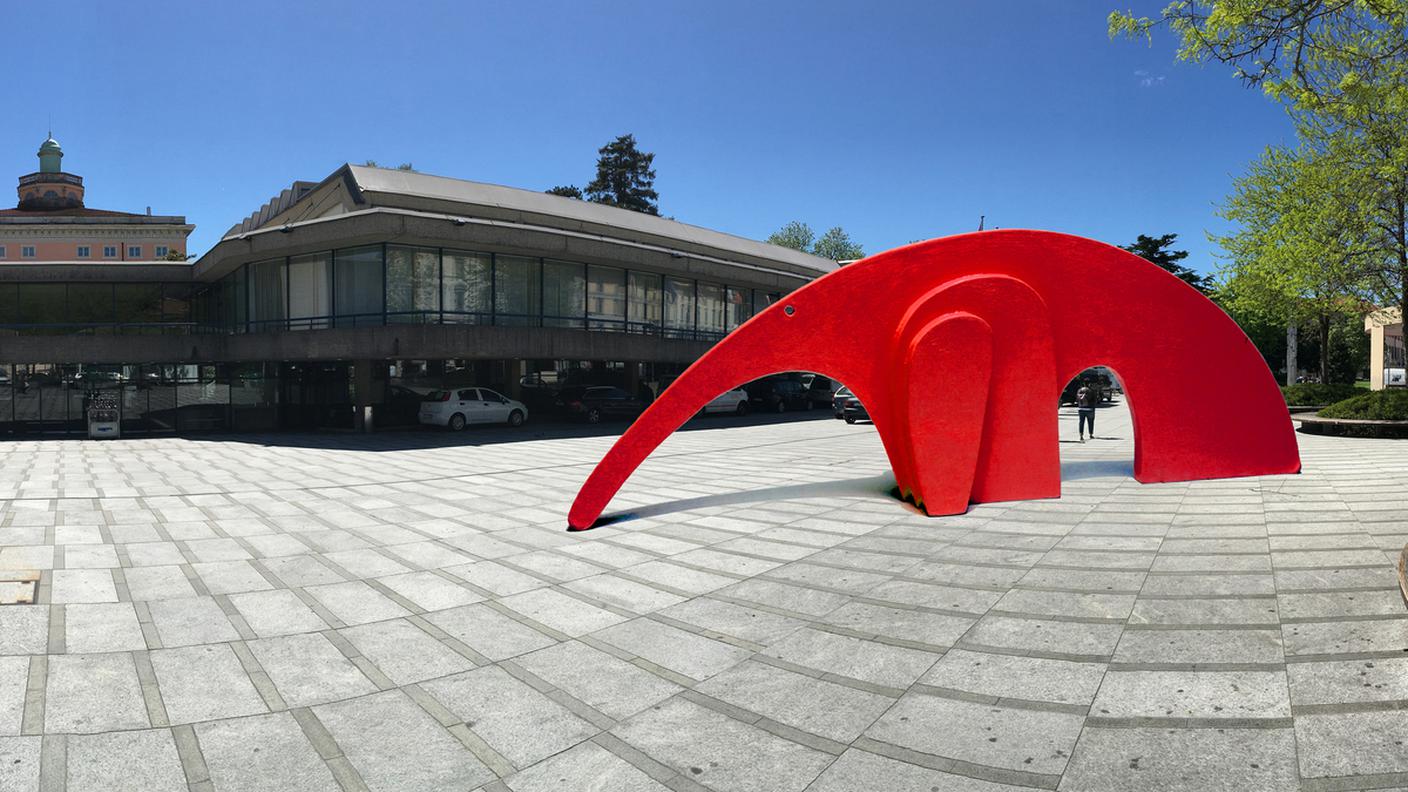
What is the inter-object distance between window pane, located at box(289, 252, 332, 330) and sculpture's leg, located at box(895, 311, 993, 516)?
2206cm

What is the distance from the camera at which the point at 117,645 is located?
5.21m

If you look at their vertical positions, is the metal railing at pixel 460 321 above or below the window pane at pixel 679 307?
below

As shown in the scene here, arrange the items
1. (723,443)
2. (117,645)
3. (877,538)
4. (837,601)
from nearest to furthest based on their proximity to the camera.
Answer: (117,645)
(837,601)
(877,538)
(723,443)

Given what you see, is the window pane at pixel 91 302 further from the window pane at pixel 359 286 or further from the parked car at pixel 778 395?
the parked car at pixel 778 395

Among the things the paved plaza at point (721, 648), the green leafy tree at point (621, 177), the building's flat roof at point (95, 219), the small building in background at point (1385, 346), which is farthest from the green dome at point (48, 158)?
the small building in background at point (1385, 346)

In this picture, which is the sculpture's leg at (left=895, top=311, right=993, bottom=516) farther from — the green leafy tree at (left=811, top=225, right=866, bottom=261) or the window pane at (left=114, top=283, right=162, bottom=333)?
the green leafy tree at (left=811, top=225, right=866, bottom=261)

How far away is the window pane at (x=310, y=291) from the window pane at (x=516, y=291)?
558cm

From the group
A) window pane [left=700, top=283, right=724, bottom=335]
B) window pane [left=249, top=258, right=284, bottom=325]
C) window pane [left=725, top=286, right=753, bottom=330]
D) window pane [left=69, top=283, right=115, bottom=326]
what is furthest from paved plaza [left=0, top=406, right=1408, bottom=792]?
window pane [left=725, top=286, right=753, bottom=330]

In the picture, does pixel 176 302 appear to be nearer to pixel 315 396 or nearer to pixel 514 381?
pixel 315 396

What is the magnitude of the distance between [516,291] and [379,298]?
458 centimetres

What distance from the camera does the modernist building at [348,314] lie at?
23953mm

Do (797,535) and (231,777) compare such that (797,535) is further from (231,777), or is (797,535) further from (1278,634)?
(231,777)

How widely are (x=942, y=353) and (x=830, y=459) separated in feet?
23.8

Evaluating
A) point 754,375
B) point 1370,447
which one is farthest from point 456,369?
point 1370,447
